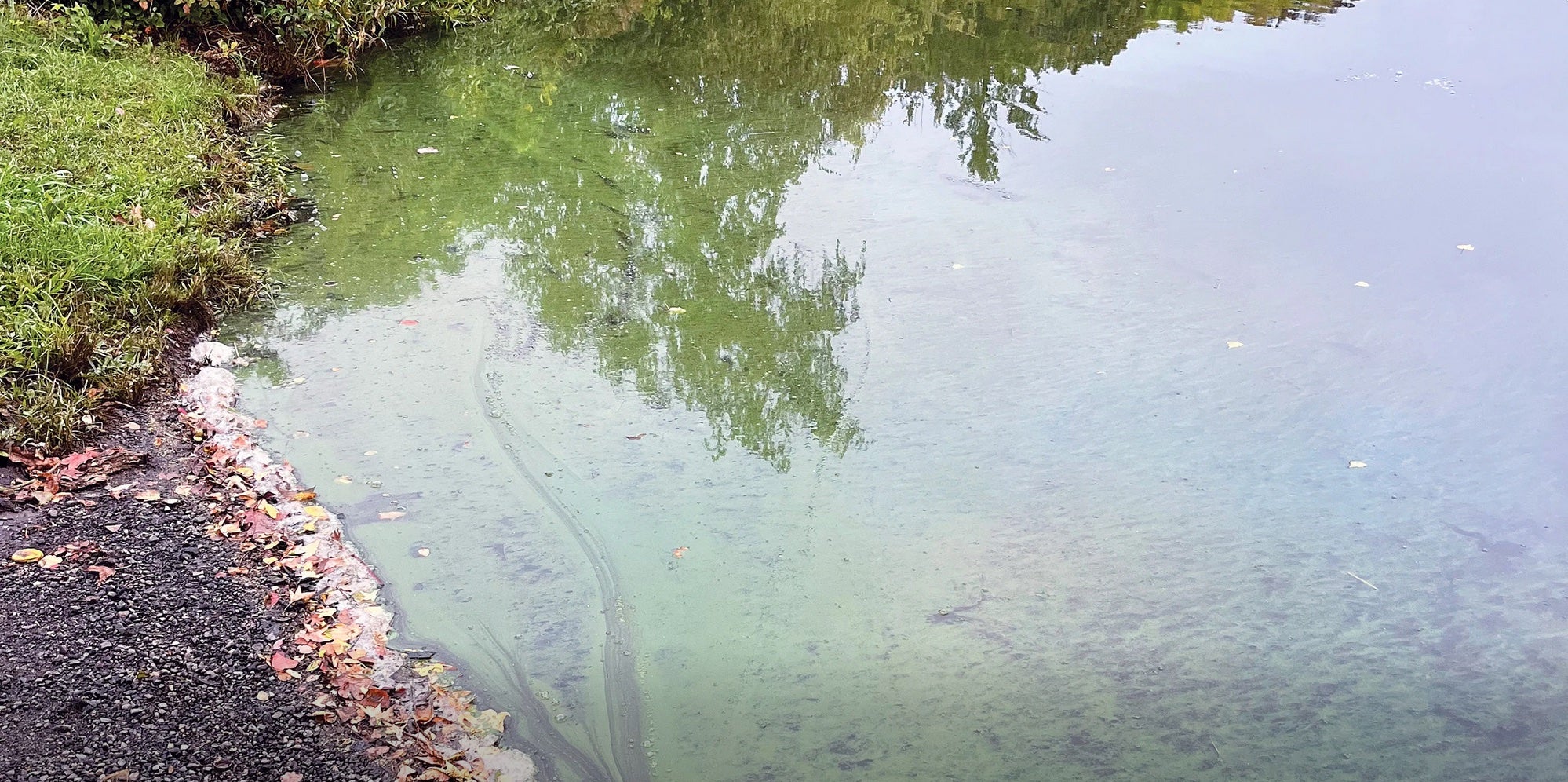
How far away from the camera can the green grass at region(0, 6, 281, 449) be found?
329 cm

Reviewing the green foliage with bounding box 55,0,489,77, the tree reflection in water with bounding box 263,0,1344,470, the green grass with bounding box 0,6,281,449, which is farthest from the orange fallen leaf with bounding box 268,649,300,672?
the green foliage with bounding box 55,0,489,77

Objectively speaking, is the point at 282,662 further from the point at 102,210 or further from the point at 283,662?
the point at 102,210

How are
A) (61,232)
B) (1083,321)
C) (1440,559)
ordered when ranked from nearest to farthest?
(1440,559) < (61,232) < (1083,321)

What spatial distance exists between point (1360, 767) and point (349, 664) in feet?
7.42

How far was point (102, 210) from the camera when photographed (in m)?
4.10

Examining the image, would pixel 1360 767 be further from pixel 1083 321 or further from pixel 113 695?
pixel 113 695

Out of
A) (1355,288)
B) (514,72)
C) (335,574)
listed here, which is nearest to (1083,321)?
(1355,288)

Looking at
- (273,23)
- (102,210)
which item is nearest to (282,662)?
(102,210)

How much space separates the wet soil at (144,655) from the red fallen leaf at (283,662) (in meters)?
0.03

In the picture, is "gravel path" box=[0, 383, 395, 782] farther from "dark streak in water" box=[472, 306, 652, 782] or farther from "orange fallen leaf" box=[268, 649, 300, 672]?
"dark streak in water" box=[472, 306, 652, 782]

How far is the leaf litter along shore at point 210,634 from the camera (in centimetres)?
220

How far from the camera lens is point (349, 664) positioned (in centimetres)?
249

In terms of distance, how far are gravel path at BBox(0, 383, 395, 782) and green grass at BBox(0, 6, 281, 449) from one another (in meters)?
0.47

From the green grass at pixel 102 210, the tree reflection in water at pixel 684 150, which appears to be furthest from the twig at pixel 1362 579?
the green grass at pixel 102 210
